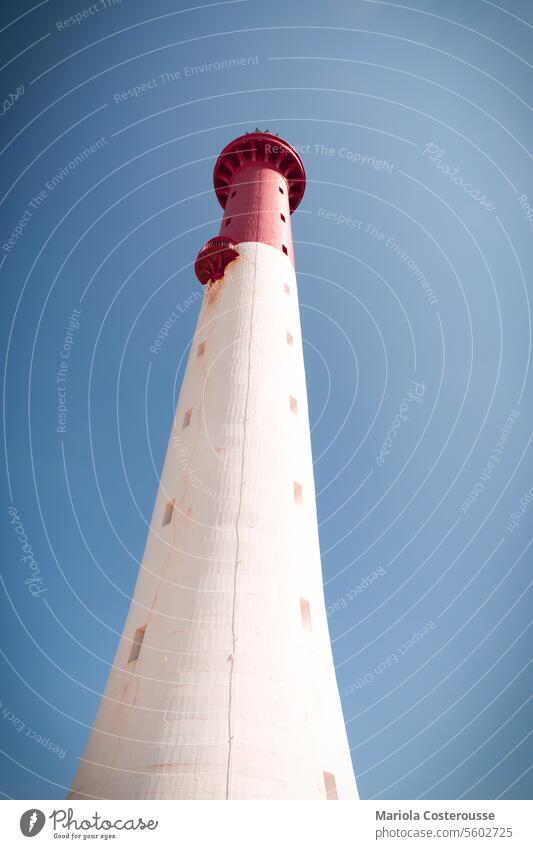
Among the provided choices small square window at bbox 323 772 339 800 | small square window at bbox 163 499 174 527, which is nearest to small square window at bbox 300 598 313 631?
small square window at bbox 323 772 339 800

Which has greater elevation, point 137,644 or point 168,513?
point 168,513

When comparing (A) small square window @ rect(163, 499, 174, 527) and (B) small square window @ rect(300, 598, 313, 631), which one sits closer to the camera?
(B) small square window @ rect(300, 598, 313, 631)

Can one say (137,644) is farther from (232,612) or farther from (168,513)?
(168,513)

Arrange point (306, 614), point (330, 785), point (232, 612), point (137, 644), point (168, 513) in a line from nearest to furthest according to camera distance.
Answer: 1. point (330, 785)
2. point (232, 612)
3. point (137, 644)
4. point (306, 614)
5. point (168, 513)

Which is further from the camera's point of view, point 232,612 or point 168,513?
point 168,513

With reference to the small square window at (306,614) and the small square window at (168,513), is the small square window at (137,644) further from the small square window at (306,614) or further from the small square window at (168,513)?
the small square window at (306,614)

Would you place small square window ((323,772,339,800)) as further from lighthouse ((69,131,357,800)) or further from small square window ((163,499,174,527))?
small square window ((163,499,174,527))

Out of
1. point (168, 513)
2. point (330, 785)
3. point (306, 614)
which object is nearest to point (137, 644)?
point (168, 513)

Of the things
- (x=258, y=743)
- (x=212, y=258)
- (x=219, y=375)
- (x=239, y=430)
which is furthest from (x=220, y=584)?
(x=212, y=258)
